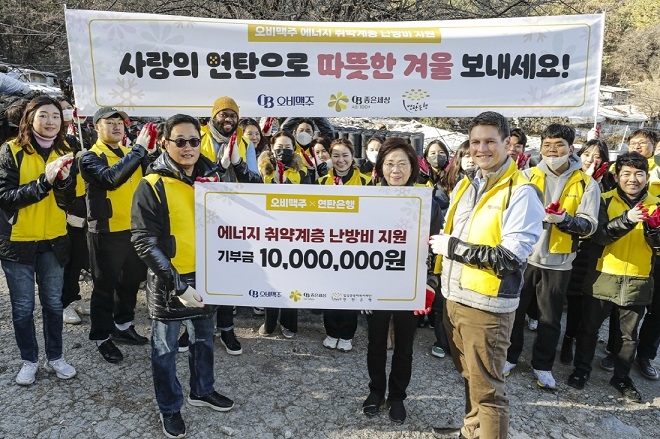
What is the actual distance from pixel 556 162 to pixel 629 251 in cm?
94

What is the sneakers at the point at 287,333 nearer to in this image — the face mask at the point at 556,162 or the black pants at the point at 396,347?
the black pants at the point at 396,347

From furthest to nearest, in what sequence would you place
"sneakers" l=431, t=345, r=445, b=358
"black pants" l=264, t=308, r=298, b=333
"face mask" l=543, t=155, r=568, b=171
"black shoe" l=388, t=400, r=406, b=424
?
"black pants" l=264, t=308, r=298, b=333
"sneakers" l=431, t=345, r=445, b=358
"face mask" l=543, t=155, r=568, b=171
"black shoe" l=388, t=400, r=406, b=424

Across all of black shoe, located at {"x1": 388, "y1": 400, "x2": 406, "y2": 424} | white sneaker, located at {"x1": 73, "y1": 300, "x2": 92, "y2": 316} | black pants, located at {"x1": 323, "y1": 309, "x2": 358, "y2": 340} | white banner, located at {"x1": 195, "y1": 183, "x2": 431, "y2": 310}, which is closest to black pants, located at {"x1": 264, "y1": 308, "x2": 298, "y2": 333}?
black pants, located at {"x1": 323, "y1": 309, "x2": 358, "y2": 340}

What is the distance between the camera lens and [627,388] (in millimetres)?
4004

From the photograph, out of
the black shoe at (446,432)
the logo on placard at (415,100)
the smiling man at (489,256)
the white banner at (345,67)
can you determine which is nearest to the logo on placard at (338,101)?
the white banner at (345,67)

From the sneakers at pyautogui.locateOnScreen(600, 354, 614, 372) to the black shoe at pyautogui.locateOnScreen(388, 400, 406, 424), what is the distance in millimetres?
→ 2177

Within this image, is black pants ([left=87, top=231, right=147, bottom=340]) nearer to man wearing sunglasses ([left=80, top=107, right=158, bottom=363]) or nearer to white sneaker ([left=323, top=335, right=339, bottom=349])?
man wearing sunglasses ([left=80, top=107, right=158, bottom=363])

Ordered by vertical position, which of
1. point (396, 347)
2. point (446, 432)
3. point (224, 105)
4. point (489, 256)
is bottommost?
point (446, 432)

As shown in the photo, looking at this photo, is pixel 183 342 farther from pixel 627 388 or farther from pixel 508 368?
pixel 627 388

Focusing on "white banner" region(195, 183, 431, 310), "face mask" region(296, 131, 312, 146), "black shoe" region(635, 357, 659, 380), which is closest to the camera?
"white banner" region(195, 183, 431, 310)

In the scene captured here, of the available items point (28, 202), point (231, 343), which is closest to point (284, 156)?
point (231, 343)

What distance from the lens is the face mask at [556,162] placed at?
396cm

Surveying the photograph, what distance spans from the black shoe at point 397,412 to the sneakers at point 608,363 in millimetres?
2177

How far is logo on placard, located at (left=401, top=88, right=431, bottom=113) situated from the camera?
4039 mm
